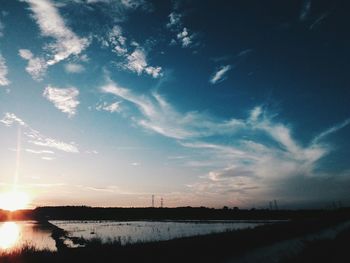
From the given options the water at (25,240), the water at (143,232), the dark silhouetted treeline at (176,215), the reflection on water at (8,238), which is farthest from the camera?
the dark silhouetted treeline at (176,215)

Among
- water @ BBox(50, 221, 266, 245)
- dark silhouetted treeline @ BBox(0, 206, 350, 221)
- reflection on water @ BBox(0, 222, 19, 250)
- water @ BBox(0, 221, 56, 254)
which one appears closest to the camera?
water @ BBox(0, 221, 56, 254)

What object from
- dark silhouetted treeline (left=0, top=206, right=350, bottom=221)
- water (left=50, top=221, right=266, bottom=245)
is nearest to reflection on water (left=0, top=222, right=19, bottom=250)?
water (left=50, top=221, right=266, bottom=245)

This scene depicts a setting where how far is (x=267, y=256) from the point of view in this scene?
955 inches

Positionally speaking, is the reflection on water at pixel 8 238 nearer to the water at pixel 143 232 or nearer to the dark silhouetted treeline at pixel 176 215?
the water at pixel 143 232

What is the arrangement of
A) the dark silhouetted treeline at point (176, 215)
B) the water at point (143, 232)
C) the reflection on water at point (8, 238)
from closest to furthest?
the reflection on water at point (8, 238)
the water at point (143, 232)
the dark silhouetted treeline at point (176, 215)

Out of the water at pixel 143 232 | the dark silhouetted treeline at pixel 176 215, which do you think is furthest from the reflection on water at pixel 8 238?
the dark silhouetted treeline at pixel 176 215

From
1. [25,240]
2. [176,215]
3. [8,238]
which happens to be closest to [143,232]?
[25,240]

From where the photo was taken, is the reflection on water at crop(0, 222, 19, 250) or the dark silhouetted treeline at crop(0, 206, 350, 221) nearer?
the reflection on water at crop(0, 222, 19, 250)

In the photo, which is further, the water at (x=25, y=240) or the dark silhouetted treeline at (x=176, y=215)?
the dark silhouetted treeline at (x=176, y=215)

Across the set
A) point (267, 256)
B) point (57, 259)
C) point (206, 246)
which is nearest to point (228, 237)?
point (206, 246)

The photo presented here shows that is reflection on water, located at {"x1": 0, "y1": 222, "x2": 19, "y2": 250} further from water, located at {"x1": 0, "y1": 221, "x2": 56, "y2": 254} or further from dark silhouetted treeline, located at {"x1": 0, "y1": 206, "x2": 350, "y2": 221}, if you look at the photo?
dark silhouetted treeline, located at {"x1": 0, "y1": 206, "x2": 350, "y2": 221}

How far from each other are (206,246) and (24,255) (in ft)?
49.3

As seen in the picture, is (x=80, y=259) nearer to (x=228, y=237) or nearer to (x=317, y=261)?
(x=317, y=261)

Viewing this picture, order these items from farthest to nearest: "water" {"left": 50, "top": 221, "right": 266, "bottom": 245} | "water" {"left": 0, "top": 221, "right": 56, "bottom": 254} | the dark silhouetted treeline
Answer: the dark silhouetted treeline, "water" {"left": 50, "top": 221, "right": 266, "bottom": 245}, "water" {"left": 0, "top": 221, "right": 56, "bottom": 254}
